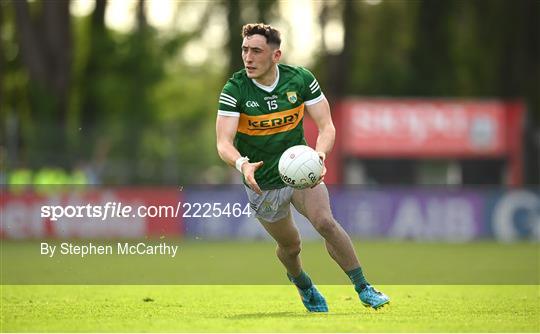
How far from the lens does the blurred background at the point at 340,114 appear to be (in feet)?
94.4

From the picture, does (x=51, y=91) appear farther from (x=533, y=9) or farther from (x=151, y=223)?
(x=533, y=9)

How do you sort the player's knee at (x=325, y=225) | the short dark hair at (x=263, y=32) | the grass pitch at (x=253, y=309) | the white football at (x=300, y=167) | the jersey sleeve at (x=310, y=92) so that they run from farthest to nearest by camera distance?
the jersey sleeve at (x=310, y=92) < the short dark hair at (x=263, y=32) < the player's knee at (x=325, y=225) < the white football at (x=300, y=167) < the grass pitch at (x=253, y=309)

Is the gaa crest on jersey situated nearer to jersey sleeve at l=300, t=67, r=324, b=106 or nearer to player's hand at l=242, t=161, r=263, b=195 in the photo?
jersey sleeve at l=300, t=67, r=324, b=106

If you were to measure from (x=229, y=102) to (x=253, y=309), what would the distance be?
2221 millimetres

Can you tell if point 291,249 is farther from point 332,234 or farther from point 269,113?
point 269,113

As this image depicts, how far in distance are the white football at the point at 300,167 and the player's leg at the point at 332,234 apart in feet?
1.13

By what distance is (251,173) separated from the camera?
10297 mm

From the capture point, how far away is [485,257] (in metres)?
21.8

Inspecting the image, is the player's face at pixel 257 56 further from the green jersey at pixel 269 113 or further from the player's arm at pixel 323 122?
the player's arm at pixel 323 122

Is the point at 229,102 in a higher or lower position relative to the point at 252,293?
higher

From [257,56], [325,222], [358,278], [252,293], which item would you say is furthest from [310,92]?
[252,293]

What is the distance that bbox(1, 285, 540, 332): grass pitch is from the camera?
31.8ft

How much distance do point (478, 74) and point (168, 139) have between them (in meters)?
16.5

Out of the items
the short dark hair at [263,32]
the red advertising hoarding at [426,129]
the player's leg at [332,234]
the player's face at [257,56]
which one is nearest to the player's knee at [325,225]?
the player's leg at [332,234]
